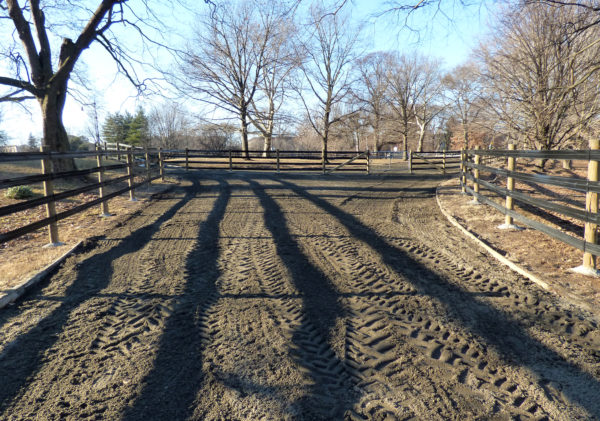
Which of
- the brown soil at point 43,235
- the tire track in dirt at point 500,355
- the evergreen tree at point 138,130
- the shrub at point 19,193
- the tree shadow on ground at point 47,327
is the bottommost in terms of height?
the tire track in dirt at point 500,355

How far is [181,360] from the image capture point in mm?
2670

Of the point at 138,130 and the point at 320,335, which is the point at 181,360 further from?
the point at 138,130

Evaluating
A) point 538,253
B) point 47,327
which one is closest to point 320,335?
point 47,327

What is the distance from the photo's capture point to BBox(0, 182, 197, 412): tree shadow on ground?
2.48 meters

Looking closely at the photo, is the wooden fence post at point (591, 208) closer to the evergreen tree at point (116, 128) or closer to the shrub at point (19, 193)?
the shrub at point (19, 193)

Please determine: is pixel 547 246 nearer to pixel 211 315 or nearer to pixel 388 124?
pixel 211 315

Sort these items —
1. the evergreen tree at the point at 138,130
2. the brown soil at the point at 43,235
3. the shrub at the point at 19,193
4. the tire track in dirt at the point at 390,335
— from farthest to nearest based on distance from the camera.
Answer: the evergreen tree at the point at 138,130
the shrub at the point at 19,193
the brown soil at the point at 43,235
the tire track in dirt at the point at 390,335

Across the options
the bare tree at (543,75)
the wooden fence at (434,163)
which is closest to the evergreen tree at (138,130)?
the wooden fence at (434,163)

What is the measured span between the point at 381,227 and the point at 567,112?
1028cm

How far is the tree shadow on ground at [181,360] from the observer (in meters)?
2.19

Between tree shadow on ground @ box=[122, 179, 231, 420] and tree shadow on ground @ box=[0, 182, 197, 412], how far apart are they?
0.84 meters

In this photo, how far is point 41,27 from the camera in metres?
13.0

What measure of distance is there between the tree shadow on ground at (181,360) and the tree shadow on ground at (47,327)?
836 mm

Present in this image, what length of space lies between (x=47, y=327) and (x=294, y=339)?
2.19m
